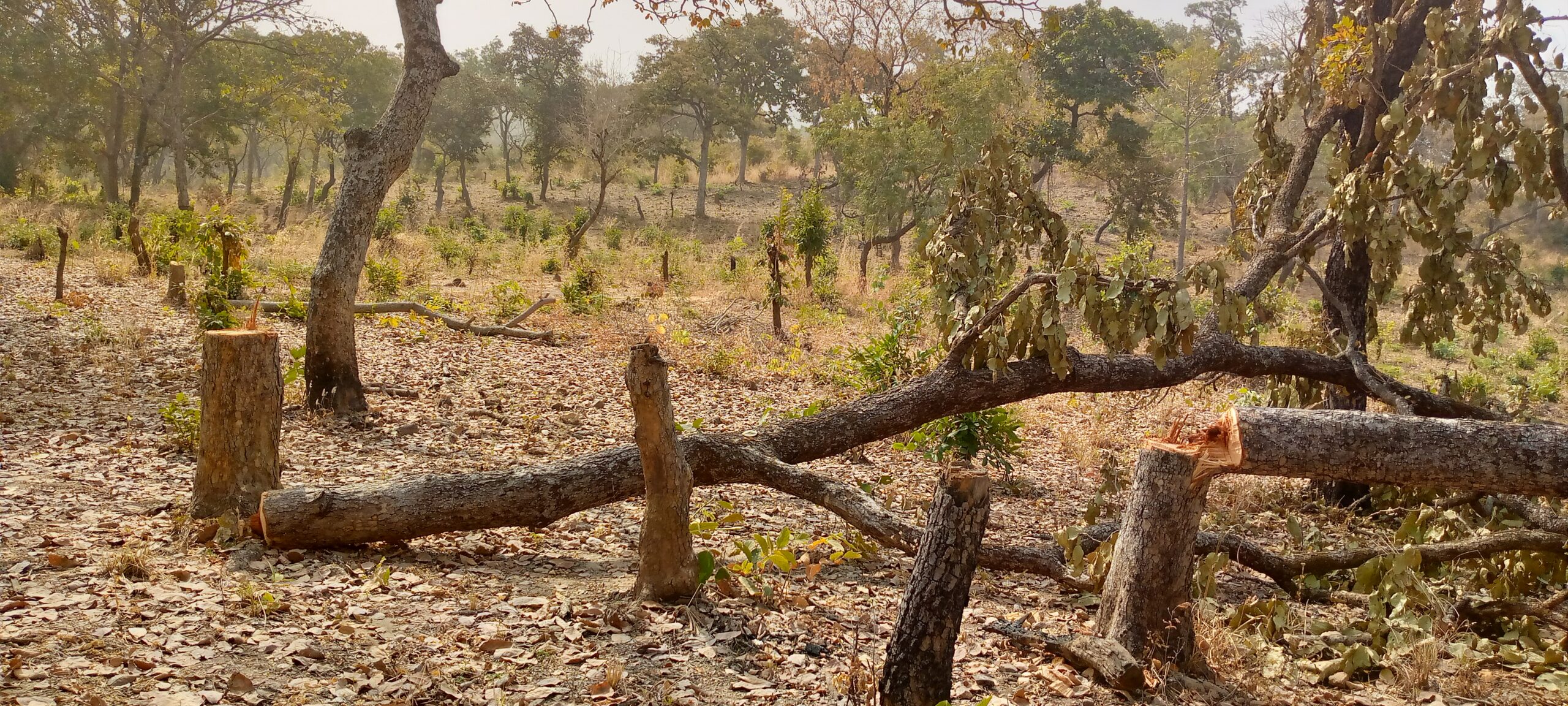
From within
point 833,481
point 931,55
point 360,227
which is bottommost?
point 833,481

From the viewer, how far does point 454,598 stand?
3.57 m

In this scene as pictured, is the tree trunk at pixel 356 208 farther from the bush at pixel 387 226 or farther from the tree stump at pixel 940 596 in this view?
the bush at pixel 387 226

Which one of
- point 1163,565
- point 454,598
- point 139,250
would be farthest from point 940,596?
point 139,250

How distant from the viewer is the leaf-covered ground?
2885 millimetres

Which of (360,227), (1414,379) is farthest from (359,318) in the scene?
(1414,379)

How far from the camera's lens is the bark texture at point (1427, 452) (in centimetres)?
338

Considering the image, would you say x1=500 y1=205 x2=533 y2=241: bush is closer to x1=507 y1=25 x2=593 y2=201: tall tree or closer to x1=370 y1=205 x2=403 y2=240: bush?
x1=370 y1=205 x2=403 y2=240: bush

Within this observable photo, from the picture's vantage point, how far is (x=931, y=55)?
2394 cm

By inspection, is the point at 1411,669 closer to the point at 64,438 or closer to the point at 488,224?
the point at 64,438

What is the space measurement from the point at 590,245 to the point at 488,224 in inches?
275

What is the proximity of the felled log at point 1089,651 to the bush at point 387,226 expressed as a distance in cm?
1380

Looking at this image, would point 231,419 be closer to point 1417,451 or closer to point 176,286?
point 1417,451

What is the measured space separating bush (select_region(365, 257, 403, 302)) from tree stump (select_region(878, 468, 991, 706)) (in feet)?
33.3

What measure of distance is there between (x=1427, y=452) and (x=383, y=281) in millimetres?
11239
